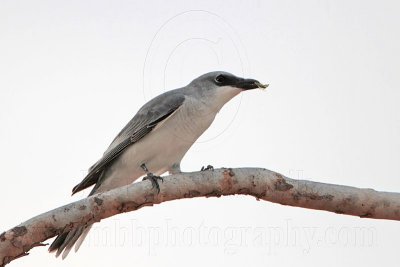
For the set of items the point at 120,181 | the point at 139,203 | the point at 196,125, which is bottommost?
the point at 139,203

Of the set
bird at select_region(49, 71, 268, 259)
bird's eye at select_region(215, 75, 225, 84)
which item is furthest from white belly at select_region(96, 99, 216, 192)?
bird's eye at select_region(215, 75, 225, 84)

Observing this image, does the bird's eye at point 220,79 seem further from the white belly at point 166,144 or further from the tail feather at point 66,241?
the tail feather at point 66,241

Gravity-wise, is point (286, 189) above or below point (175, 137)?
below

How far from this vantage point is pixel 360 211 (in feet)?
20.4

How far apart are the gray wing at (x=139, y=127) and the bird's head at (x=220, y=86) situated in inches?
10.6

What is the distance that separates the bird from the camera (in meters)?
7.78

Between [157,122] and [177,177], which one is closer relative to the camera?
[177,177]

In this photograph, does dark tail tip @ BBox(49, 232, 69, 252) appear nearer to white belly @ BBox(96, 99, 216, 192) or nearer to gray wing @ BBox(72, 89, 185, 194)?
gray wing @ BBox(72, 89, 185, 194)

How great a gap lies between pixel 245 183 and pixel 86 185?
2642 mm

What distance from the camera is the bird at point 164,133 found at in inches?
306

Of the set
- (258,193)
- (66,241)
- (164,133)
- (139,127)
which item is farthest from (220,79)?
(66,241)

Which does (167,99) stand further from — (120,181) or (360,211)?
(360,211)

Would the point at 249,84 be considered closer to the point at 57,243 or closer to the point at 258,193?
the point at 258,193

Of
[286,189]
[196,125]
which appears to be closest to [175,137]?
A: [196,125]
